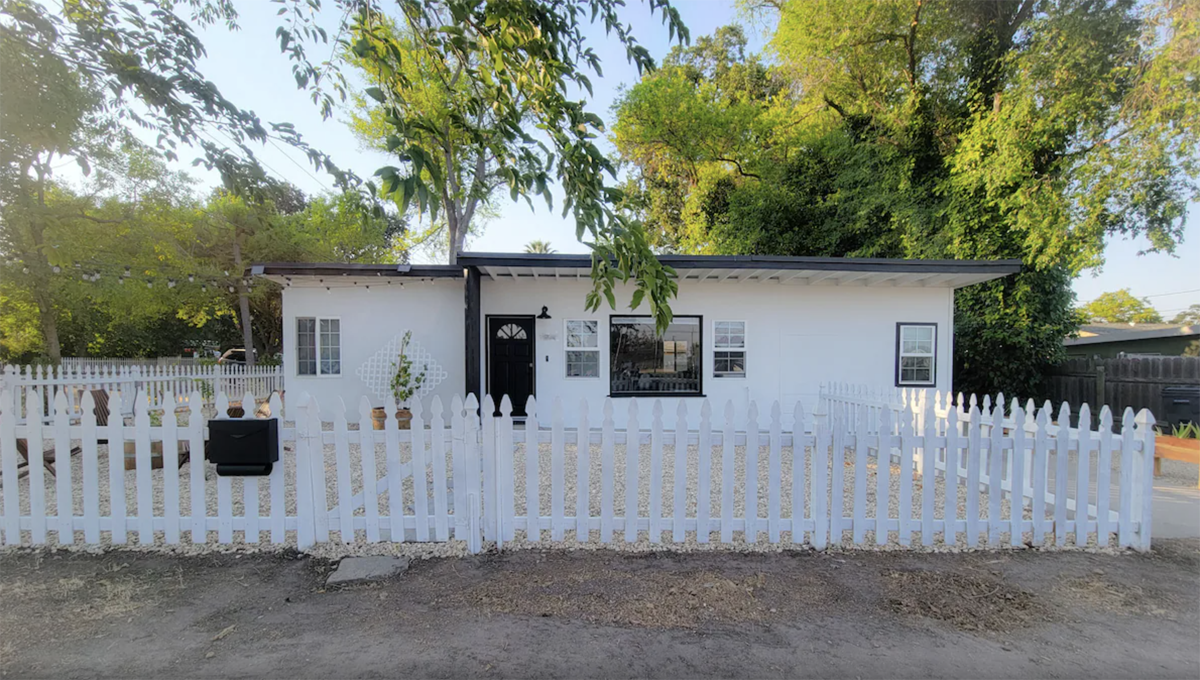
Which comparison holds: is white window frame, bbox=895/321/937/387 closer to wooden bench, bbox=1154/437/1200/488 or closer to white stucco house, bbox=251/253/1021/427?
white stucco house, bbox=251/253/1021/427

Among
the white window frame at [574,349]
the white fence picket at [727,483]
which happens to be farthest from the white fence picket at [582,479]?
the white window frame at [574,349]

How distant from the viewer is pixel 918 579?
10.0 ft

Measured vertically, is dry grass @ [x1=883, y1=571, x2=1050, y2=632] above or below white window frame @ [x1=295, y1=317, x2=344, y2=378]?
below

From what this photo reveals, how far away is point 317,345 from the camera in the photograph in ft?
29.1

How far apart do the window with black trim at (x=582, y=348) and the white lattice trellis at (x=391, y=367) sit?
7.64 ft

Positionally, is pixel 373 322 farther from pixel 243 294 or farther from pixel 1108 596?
pixel 243 294

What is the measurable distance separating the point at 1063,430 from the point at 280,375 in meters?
16.2

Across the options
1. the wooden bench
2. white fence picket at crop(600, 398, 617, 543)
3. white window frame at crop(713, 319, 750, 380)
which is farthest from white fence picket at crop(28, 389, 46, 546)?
the wooden bench

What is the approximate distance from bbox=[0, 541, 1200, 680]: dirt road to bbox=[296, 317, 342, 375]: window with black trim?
18.9ft

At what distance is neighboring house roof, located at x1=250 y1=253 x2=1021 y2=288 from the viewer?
7.29 meters

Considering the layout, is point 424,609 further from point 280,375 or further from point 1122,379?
point 280,375

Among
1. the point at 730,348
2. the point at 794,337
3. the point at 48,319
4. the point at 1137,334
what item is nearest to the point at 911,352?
the point at 794,337

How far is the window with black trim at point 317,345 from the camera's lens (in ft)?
29.1

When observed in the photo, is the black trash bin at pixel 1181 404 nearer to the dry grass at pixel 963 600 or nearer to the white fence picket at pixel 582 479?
the dry grass at pixel 963 600
